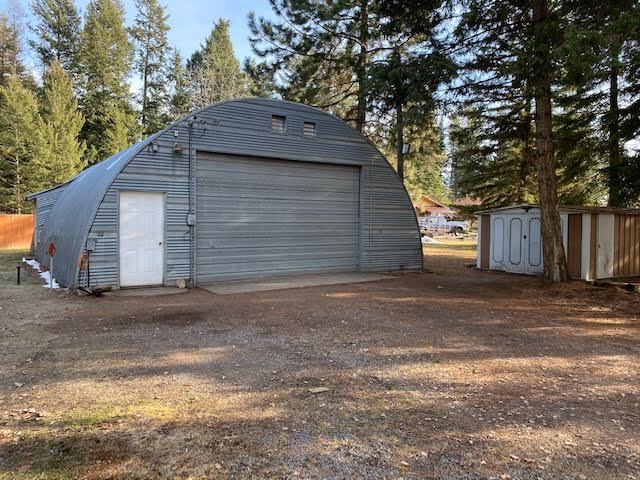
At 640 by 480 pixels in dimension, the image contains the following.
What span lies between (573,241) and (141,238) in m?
10.9

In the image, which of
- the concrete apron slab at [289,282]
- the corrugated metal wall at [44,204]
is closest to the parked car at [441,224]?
the concrete apron slab at [289,282]

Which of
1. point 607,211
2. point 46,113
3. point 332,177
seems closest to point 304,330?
point 332,177

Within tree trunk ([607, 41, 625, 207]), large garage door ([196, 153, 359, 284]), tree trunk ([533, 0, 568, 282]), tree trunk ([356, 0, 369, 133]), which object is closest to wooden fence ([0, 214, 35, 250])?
large garage door ([196, 153, 359, 284])

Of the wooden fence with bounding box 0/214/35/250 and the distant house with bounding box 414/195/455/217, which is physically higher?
the distant house with bounding box 414/195/455/217

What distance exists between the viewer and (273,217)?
11.6m

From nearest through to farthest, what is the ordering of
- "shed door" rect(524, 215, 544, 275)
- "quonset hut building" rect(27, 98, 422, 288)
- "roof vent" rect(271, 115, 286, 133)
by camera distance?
"quonset hut building" rect(27, 98, 422, 288)
"roof vent" rect(271, 115, 286, 133)
"shed door" rect(524, 215, 544, 275)

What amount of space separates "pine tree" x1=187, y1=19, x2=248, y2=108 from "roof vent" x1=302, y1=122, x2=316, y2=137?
702 inches

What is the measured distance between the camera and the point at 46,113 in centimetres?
2597

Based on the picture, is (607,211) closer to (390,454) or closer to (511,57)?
(511,57)

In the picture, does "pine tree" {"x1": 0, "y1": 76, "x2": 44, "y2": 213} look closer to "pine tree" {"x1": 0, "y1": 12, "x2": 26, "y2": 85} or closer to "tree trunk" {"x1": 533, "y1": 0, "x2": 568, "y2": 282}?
"pine tree" {"x1": 0, "y1": 12, "x2": 26, "y2": 85}

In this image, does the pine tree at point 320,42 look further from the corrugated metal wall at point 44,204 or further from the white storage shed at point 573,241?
the corrugated metal wall at point 44,204

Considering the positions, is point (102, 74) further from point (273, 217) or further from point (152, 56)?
point (273, 217)

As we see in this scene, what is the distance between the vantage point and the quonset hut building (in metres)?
9.45

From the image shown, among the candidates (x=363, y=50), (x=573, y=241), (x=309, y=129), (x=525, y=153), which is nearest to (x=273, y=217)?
(x=309, y=129)
